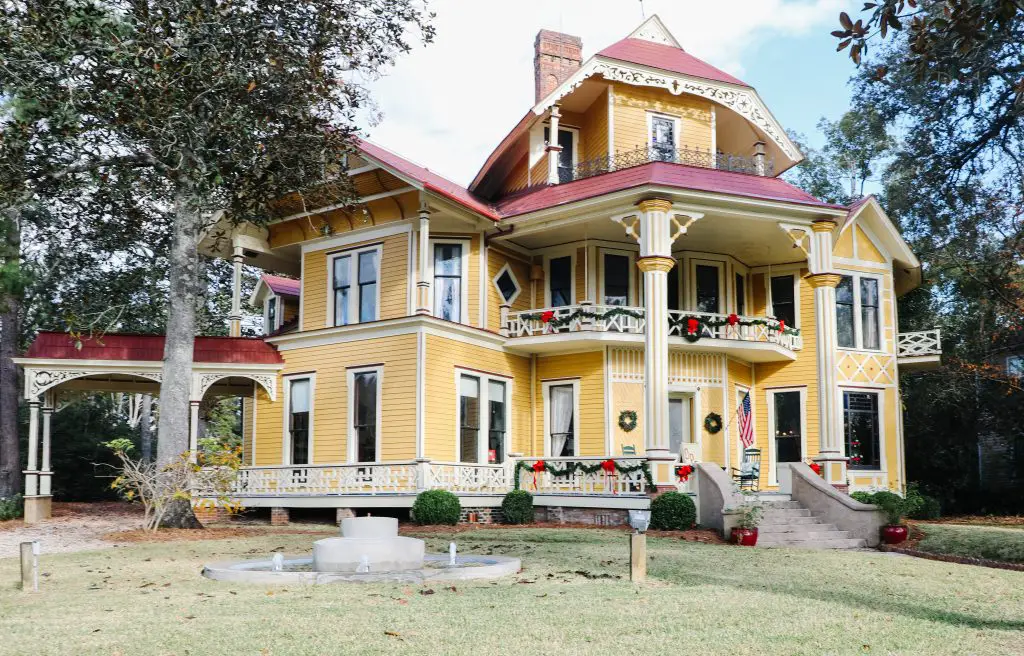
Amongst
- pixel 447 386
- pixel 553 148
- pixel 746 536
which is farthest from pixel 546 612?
pixel 553 148

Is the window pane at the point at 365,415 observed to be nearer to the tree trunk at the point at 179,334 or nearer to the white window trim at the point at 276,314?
the tree trunk at the point at 179,334

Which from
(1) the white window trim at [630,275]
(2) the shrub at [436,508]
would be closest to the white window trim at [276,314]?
(1) the white window trim at [630,275]

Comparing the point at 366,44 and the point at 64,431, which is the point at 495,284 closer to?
the point at 366,44

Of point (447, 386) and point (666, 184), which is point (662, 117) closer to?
point (666, 184)

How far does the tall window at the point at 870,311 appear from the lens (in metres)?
27.9

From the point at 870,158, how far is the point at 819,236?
75.8 ft

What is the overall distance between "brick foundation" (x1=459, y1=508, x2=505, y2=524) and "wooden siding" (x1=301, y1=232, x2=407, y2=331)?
16.0 feet

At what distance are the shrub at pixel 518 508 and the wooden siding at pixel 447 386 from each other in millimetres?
1727

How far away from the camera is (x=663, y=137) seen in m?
26.8

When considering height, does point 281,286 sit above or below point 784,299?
above

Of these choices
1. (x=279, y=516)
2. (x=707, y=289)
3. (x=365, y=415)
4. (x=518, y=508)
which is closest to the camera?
(x=518, y=508)

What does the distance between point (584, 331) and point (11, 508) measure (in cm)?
1503

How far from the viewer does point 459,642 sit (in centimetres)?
739

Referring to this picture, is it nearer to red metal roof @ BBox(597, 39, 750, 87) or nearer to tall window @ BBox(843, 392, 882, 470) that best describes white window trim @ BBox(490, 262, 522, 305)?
red metal roof @ BBox(597, 39, 750, 87)
